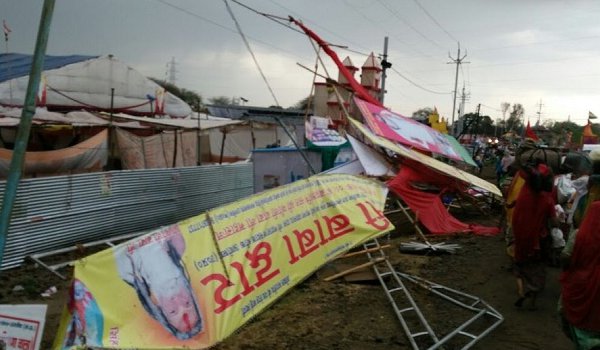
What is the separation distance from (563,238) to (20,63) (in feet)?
72.9

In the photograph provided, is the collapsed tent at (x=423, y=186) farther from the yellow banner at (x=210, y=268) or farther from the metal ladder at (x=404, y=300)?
the yellow banner at (x=210, y=268)

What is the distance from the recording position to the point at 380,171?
31.3 ft

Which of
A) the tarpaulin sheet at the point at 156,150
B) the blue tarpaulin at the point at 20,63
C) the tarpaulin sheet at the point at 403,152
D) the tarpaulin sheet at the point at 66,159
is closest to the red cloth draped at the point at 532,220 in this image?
the tarpaulin sheet at the point at 403,152

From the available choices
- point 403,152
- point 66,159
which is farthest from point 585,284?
point 66,159

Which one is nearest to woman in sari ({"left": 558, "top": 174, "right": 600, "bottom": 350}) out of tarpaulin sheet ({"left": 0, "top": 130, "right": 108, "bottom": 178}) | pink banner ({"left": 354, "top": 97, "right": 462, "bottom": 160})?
pink banner ({"left": 354, "top": 97, "right": 462, "bottom": 160})

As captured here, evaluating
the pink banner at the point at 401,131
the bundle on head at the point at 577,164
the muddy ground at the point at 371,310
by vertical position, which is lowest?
the muddy ground at the point at 371,310

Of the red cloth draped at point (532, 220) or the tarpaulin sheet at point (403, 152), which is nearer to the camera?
the red cloth draped at point (532, 220)

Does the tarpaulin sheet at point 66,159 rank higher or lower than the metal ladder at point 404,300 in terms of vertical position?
higher

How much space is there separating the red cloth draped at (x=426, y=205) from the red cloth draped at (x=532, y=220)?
3.52 meters

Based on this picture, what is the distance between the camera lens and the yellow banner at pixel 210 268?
162 inches

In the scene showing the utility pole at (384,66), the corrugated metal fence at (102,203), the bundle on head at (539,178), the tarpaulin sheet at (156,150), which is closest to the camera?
the bundle on head at (539,178)

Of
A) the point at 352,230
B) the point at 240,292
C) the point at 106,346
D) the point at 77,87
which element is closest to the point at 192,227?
the point at 240,292

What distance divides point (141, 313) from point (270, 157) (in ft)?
26.4

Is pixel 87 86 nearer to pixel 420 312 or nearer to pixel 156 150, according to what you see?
pixel 156 150
